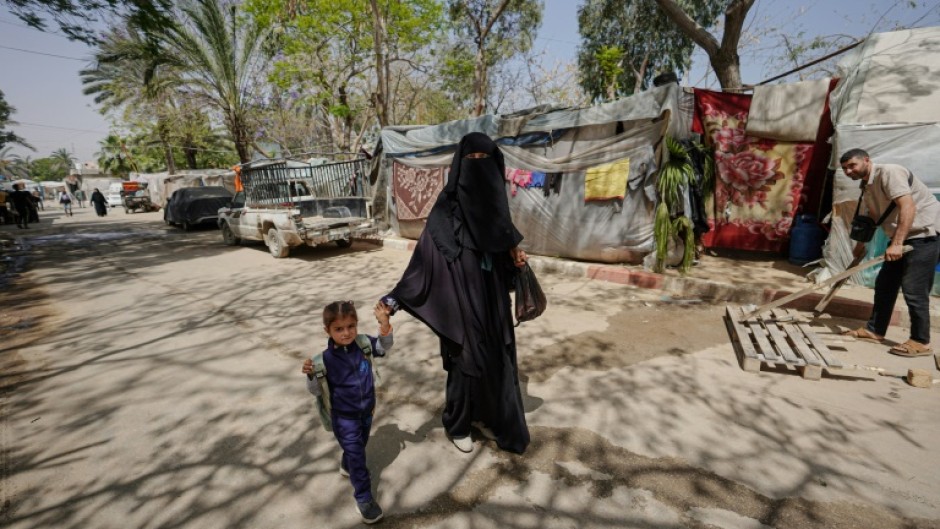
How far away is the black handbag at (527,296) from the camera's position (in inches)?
98.6

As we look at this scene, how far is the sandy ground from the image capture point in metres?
2.12

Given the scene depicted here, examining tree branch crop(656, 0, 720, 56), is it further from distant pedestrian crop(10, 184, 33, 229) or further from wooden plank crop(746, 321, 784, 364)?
distant pedestrian crop(10, 184, 33, 229)

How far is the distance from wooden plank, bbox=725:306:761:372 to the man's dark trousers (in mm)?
1197

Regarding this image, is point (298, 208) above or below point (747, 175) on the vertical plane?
below

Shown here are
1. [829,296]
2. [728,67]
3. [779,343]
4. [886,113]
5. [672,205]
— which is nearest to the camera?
[779,343]

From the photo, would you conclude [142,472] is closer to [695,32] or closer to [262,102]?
[695,32]

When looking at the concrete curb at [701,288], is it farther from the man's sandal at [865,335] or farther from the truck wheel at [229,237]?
the truck wheel at [229,237]

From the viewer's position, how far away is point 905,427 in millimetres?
2693

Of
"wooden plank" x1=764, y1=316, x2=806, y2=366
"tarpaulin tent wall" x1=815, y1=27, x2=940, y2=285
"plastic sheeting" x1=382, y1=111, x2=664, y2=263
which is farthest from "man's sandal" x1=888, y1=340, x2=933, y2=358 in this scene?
"plastic sheeting" x1=382, y1=111, x2=664, y2=263

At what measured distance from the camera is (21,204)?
1595cm

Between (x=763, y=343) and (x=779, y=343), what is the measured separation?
116 millimetres

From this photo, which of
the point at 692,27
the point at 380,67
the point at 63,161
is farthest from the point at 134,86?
the point at 63,161

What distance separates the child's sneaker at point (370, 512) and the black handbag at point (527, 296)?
1218 mm

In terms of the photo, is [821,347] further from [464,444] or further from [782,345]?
[464,444]
